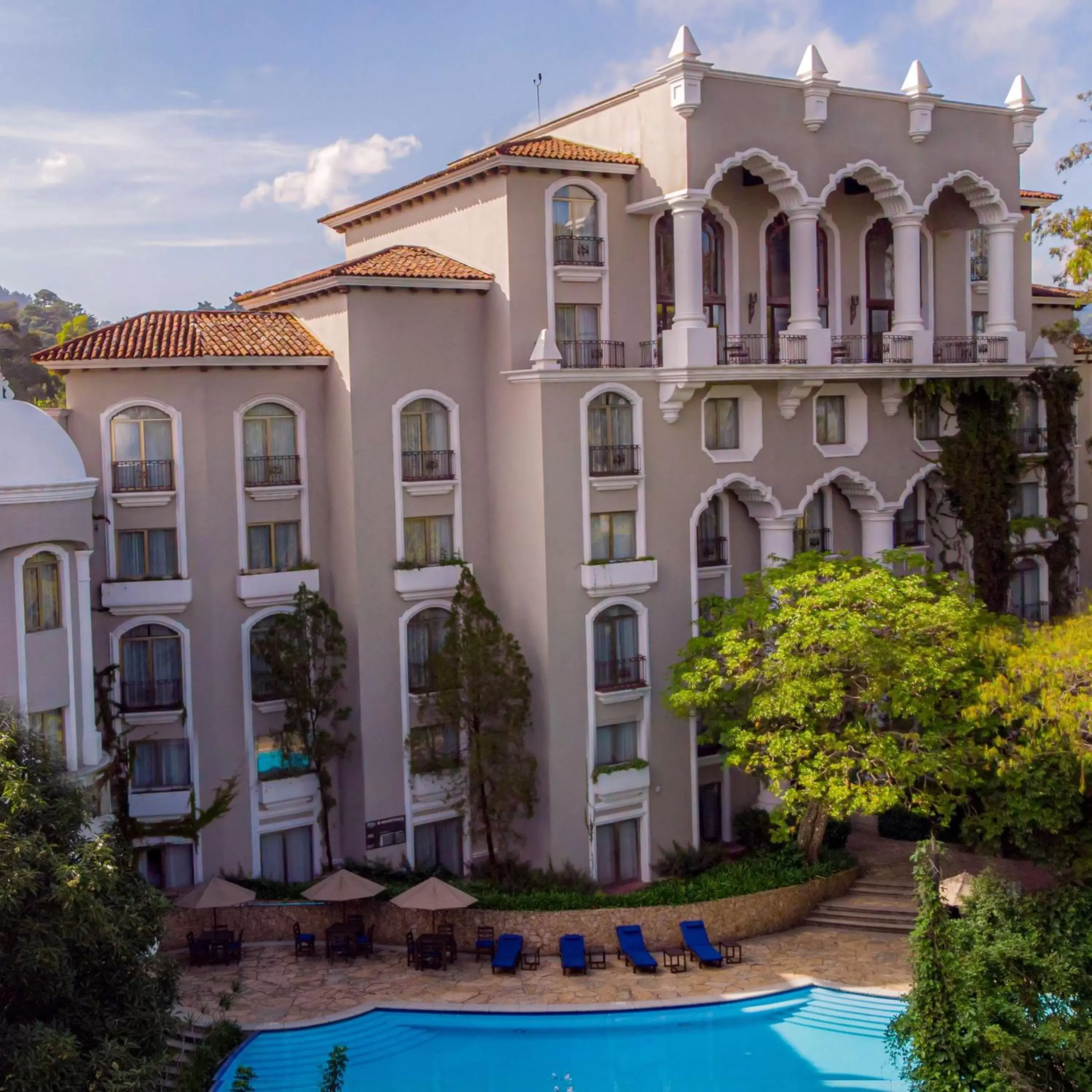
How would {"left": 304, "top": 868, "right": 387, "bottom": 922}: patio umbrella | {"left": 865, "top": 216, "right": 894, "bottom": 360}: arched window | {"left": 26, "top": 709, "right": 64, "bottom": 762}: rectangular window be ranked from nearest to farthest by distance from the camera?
{"left": 26, "top": 709, "right": 64, "bottom": 762}: rectangular window, {"left": 304, "top": 868, "right": 387, "bottom": 922}: patio umbrella, {"left": 865, "top": 216, "right": 894, "bottom": 360}: arched window

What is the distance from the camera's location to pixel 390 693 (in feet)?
105

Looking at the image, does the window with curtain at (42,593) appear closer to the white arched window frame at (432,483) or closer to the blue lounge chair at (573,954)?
the white arched window frame at (432,483)

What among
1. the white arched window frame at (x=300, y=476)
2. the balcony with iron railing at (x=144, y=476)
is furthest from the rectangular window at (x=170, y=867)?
the balcony with iron railing at (x=144, y=476)

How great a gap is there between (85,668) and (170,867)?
7.70m

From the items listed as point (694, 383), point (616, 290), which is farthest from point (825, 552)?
point (616, 290)

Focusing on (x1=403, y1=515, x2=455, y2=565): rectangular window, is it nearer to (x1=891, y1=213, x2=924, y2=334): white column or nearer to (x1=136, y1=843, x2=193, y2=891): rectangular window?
(x1=136, y1=843, x2=193, y2=891): rectangular window

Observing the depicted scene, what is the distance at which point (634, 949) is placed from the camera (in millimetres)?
29125

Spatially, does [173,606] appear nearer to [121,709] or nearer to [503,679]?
[121,709]

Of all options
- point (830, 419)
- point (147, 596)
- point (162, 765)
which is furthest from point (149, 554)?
point (830, 419)

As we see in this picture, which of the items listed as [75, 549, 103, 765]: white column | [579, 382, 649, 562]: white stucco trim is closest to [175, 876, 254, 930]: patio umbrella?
[75, 549, 103, 765]: white column

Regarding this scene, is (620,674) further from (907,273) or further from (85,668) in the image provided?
(907,273)

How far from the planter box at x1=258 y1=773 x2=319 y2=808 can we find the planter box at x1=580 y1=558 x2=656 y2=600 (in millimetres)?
8259

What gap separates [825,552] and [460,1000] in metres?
14.0

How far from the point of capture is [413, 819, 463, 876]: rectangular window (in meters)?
32.9
